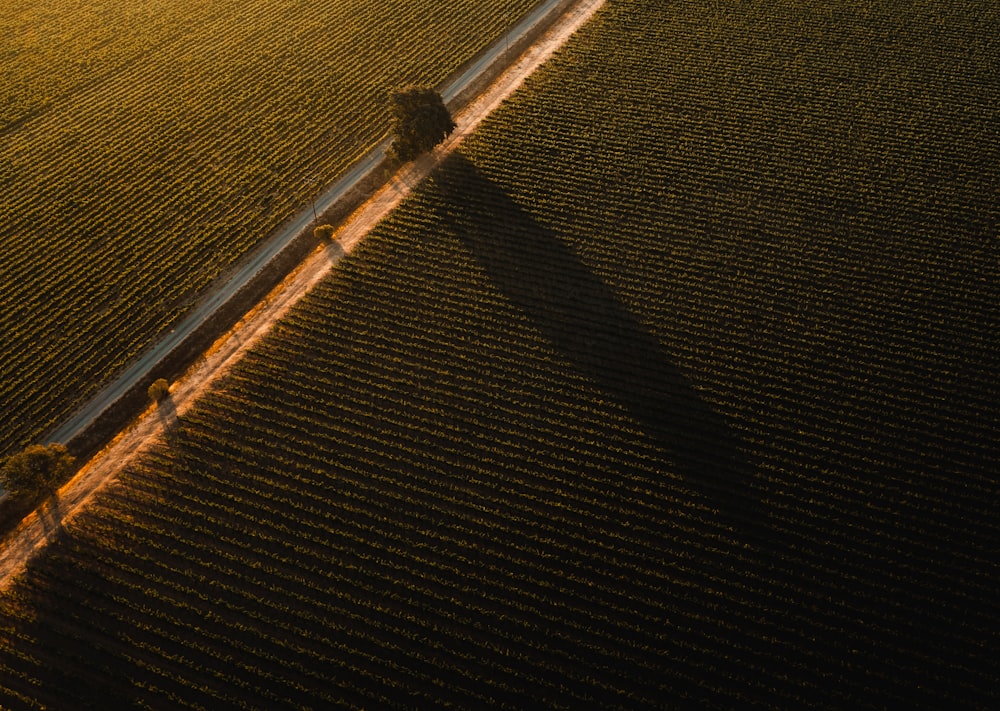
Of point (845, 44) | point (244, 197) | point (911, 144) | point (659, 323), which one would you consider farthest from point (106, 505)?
point (845, 44)

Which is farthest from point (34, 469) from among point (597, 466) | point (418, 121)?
A: point (418, 121)

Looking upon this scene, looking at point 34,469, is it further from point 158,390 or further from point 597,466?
point 597,466

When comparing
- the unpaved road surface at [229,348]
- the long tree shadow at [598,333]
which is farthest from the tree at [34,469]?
the long tree shadow at [598,333]

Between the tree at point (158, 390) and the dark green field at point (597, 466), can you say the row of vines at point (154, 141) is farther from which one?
the dark green field at point (597, 466)

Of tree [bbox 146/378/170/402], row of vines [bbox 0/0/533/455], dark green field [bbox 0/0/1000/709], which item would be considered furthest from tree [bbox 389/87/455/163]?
tree [bbox 146/378/170/402]

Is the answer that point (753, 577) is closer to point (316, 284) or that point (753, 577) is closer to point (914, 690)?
point (914, 690)

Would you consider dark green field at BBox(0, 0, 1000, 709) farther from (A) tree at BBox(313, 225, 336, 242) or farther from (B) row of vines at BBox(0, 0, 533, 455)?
(B) row of vines at BBox(0, 0, 533, 455)
